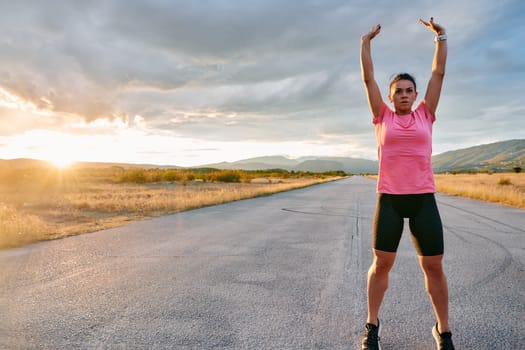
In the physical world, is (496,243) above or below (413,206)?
below

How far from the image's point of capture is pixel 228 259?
568cm

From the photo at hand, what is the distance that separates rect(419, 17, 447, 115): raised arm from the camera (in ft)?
9.07

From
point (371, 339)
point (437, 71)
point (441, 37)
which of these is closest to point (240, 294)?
point (371, 339)

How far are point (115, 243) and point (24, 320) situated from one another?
3984mm

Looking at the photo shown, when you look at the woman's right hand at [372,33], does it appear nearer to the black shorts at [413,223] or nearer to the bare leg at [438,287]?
the black shorts at [413,223]

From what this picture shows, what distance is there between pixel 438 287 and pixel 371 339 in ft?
2.20

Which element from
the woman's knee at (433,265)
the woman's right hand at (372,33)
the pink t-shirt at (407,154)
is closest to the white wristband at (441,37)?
the woman's right hand at (372,33)

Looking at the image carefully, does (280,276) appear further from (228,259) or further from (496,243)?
(496,243)

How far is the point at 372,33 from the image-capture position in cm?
293

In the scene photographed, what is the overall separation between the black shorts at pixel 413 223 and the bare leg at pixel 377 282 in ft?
0.35

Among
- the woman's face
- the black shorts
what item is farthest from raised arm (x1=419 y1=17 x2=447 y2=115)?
the black shorts

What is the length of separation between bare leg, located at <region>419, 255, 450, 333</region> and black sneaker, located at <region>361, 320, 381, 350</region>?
1.63 ft

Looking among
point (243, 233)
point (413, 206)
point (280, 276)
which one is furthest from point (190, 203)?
point (413, 206)

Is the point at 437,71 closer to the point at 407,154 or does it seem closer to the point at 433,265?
the point at 407,154
